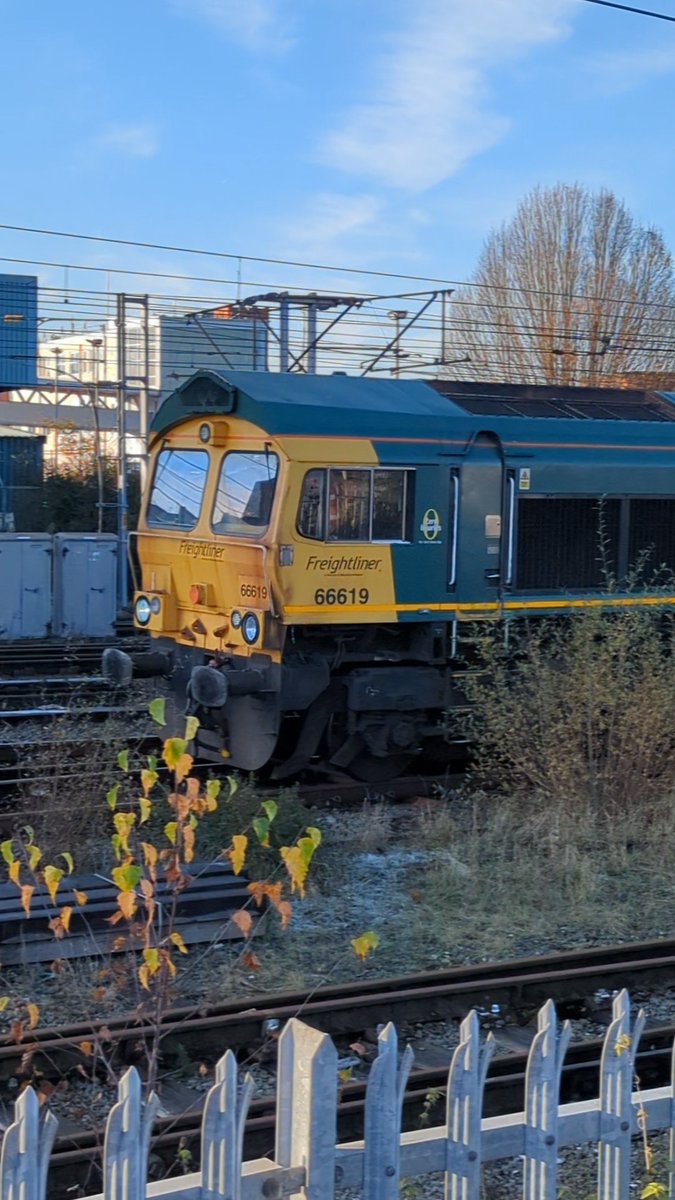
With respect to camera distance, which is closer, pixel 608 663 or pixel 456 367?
pixel 608 663

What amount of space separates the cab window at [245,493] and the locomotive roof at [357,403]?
0.34 m

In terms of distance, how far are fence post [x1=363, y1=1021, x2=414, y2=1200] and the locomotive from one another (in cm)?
652

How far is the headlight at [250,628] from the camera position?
1020 centimetres

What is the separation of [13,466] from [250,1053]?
2669 cm

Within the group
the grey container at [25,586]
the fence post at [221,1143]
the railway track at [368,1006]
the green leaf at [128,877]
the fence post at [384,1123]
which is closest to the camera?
the fence post at [221,1143]

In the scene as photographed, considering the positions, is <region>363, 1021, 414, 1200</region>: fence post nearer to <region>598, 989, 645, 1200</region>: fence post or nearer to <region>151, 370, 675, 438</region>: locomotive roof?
<region>598, 989, 645, 1200</region>: fence post

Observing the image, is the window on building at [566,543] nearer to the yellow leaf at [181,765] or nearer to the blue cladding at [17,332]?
the yellow leaf at [181,765]

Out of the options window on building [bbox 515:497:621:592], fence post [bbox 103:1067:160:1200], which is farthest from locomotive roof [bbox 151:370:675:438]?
fence post [bbox 103:1067:160:1200]

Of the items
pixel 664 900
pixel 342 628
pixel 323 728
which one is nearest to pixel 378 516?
pixel 342 628

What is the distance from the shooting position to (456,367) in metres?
37.2

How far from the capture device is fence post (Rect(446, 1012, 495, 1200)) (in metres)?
3.43

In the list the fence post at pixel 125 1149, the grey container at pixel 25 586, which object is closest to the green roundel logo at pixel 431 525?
the fence post at pixel 125 1149

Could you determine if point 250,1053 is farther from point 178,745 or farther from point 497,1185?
A: point 178,745

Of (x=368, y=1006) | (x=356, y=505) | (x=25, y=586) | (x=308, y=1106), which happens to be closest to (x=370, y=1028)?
(x=368, y=1006)
